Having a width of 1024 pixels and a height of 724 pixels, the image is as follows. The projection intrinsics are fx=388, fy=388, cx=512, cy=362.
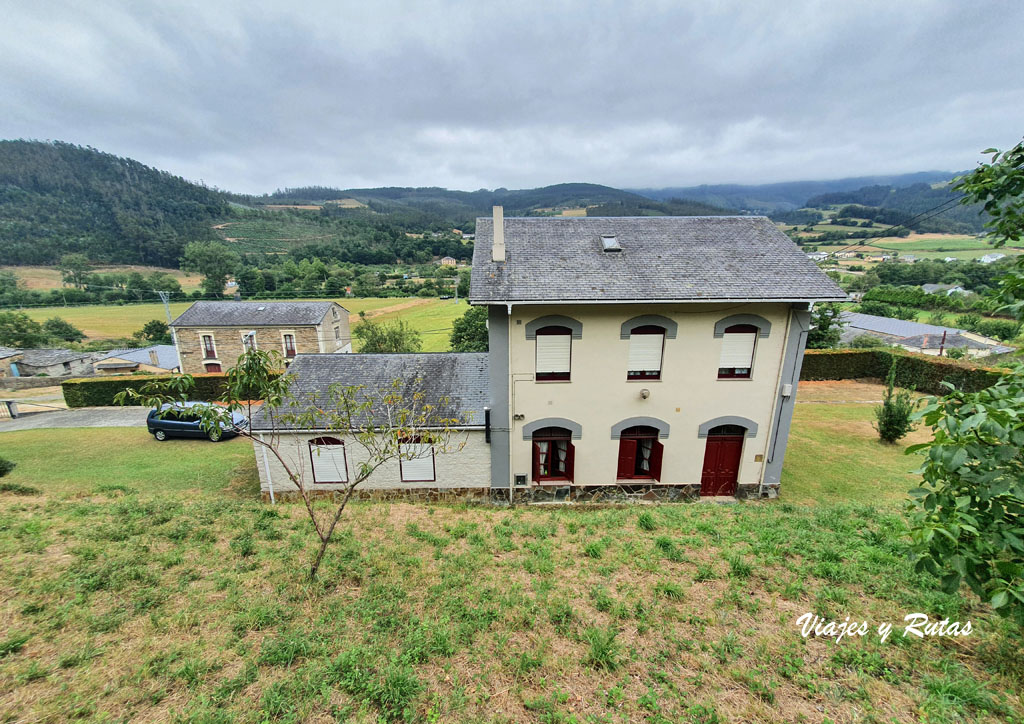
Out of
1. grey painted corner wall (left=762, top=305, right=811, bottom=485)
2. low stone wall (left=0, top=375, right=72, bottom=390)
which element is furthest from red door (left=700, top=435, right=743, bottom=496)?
low stone wall (left=0, top=375, right=72, bottom=390)

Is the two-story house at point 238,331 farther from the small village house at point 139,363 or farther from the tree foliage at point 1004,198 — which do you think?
the tree foliage at point 1004,198

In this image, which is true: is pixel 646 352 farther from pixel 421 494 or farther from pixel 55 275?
pixel 55 275

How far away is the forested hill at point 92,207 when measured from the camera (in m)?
103

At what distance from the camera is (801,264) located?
1211 cm

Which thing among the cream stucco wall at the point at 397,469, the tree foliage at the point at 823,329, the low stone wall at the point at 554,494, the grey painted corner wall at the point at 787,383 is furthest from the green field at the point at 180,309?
the grey painted corner wall at the point at 787,383

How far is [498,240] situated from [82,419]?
28.3 metres

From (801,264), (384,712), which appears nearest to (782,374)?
(801,264)

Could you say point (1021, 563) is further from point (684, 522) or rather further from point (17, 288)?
point (17, 288)

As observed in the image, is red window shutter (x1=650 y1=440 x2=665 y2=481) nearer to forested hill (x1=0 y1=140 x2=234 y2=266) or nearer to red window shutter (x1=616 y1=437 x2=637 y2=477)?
red window shutter (x1=616 y1=437 x2=637 y2=477)

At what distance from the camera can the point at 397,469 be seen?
12719 mm

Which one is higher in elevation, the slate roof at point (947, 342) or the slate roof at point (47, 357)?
the slate roof at point (947, 342)

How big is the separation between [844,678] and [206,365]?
1665 inches

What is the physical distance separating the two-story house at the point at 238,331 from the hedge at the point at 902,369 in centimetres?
3795

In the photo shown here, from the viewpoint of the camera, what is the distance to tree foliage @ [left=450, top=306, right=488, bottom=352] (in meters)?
35.1
